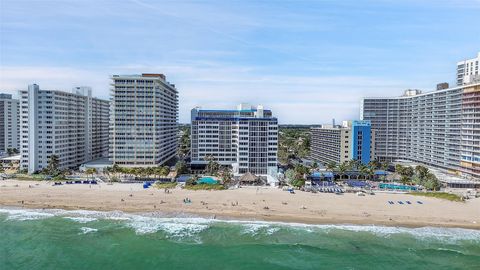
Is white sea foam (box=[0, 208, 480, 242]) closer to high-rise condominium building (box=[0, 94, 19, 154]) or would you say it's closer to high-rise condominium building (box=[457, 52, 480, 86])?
high-rise condominium building (box=[457, 52, 480, 86])

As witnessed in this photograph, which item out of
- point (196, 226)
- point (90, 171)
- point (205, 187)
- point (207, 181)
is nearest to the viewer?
point (196, 226)

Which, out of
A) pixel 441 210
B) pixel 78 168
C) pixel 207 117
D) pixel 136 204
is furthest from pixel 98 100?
pixel 441 210

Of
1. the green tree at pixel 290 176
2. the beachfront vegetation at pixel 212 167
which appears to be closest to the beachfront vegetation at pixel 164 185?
the beachfront vegetation at pixel 212 167

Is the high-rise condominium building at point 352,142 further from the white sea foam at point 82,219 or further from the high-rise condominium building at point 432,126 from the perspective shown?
the white sea foam at point 82,219

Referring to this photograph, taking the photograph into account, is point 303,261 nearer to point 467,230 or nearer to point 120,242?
point 120,242

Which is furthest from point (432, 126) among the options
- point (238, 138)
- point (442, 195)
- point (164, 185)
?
point (164, 185)

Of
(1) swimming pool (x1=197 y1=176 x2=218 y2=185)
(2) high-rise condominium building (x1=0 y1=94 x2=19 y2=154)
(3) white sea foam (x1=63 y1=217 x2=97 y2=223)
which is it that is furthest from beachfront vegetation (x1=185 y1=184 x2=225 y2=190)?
(2) high-rise condominium building (x1=0 y1=94 x2=19 y2=154)

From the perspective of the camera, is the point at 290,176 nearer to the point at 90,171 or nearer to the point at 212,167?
the point at 212,167
